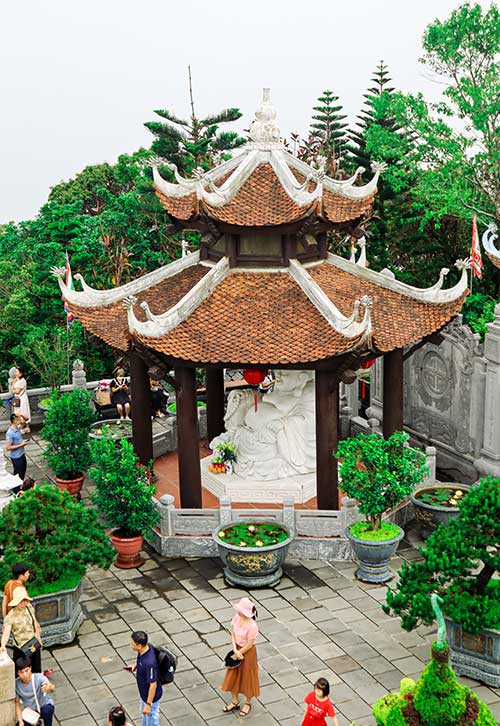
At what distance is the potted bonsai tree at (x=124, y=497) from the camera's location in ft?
58.1

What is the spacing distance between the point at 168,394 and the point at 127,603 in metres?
10.5

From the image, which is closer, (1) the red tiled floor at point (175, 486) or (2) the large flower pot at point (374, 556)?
(2) the large flower pot at point (374, 556)

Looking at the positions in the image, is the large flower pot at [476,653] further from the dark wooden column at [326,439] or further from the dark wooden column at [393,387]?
the dark wooden column at [393,387]

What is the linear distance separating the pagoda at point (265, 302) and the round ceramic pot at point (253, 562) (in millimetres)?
1898

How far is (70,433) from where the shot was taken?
20750 mm

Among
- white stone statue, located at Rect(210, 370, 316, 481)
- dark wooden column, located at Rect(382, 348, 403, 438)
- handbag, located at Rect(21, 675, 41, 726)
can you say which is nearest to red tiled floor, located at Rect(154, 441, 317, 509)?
white stone statue, located at Rect(210, 370, 316, 481)

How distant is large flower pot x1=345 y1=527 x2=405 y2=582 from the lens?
17312 millimetres

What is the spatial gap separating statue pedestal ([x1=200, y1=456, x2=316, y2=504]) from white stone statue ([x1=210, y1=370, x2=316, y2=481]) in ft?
0.42

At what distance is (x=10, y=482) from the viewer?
17188mm

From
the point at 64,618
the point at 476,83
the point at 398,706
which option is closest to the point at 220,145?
the point at 476,83

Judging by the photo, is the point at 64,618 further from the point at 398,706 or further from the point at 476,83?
the point at 476,83

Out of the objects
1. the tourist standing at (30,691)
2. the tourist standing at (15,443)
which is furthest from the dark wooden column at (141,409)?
the tourist standing at (30,691)

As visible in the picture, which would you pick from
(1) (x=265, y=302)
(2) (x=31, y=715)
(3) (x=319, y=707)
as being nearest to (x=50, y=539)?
(2) (x=31, y=715)

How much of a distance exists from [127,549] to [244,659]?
5.12 metres
